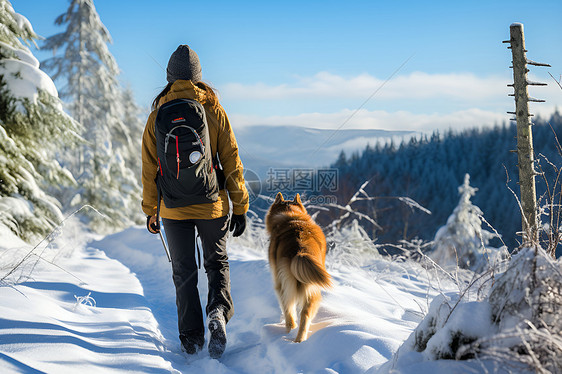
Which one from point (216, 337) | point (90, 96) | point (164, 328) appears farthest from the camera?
point (90, 96)

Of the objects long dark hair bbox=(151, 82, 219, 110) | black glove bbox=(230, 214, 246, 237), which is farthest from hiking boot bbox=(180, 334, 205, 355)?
long dark hair bbox=(151, 82, 219, 110)

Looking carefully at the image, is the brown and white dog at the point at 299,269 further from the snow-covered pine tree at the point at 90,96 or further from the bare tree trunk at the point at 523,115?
the snow-covered pine tree at the point at 90,96

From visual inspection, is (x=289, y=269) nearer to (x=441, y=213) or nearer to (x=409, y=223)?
(x=409, y=223)

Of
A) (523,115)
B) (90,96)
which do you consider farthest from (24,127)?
(90,96)

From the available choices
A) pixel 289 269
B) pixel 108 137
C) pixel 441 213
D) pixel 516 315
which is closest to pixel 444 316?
pixel 516 315

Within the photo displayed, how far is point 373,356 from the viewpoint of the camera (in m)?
2.42

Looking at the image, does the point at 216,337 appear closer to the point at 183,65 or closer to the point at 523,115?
the point at 183,65

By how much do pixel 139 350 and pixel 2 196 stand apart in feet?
16.5

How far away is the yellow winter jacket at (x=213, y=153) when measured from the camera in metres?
2.85

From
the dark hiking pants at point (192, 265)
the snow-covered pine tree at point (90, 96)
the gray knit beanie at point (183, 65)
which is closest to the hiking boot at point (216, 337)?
the dark hiking pants at point (192, 265)

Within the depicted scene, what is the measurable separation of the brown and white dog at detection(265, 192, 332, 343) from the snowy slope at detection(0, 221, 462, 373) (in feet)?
0.57

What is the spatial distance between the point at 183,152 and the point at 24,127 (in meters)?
5.36

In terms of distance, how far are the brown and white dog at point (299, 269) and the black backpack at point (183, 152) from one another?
0.91 meters

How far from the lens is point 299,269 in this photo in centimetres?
305
